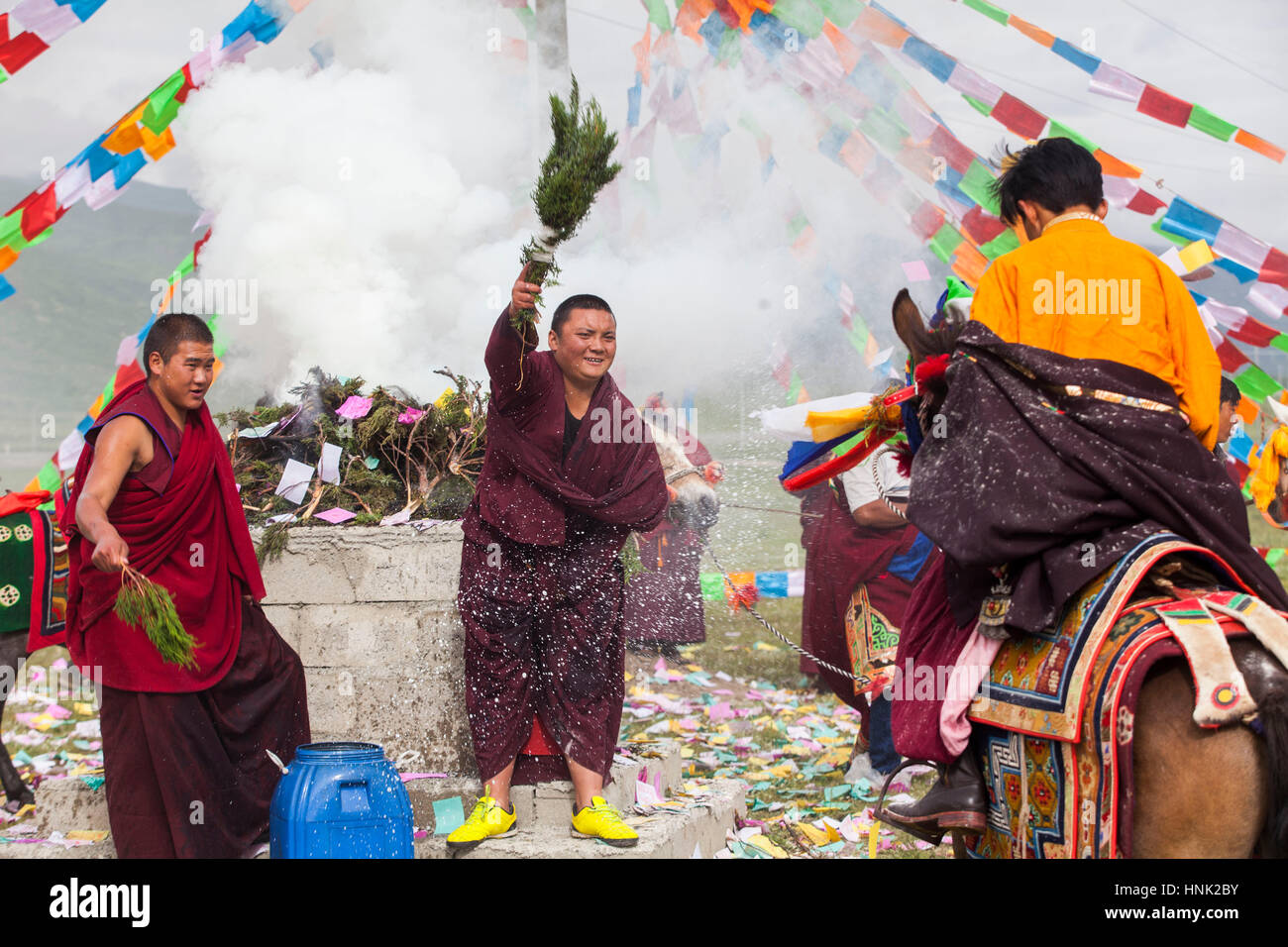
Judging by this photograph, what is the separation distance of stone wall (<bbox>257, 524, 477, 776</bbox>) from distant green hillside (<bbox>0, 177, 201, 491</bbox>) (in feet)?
66.3

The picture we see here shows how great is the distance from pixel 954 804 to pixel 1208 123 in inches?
185

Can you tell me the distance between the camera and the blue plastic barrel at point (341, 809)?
4.15 metres

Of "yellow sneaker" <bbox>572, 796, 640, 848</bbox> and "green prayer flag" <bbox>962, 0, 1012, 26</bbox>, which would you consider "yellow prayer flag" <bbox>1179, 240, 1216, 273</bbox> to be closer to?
"green prayer flag" <bbox>962, 0, 1012, 26</bbox>

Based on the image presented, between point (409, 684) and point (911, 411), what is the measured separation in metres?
2.97

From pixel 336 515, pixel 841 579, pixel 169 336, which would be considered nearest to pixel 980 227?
pixel 841 579

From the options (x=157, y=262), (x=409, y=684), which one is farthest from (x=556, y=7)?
(x=157, y=262)

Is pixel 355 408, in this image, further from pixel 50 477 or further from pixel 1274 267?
pixel 1274 267

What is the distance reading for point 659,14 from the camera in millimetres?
7582

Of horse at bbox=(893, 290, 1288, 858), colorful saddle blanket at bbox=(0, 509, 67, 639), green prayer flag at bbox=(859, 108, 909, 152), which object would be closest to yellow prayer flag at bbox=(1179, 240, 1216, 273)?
green prayer flag at bbox=(859, 108, 909, 152)

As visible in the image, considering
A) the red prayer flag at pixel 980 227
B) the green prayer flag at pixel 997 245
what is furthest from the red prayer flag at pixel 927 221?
the green prayer flag at pixel 997 245

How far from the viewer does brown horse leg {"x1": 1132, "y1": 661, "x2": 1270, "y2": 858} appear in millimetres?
2643

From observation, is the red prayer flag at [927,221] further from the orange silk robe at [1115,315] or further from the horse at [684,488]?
the orange silk robe at [1115,315]

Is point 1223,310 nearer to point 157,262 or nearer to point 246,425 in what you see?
point 246,425

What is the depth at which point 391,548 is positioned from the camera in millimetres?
5512
